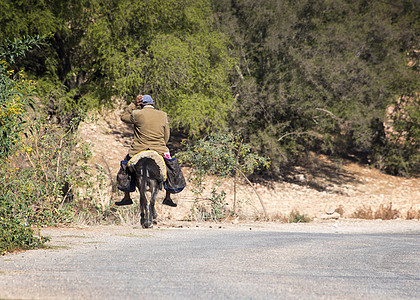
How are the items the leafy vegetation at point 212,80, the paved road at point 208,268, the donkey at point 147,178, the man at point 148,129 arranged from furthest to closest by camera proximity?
the leafy vegetation at point 212,80 → the man at point 148,129 → the donkey at point 147,178 → the paved road at point 208,268

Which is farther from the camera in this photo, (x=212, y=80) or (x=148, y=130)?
(x=212, y=80)

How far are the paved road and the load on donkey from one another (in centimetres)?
138

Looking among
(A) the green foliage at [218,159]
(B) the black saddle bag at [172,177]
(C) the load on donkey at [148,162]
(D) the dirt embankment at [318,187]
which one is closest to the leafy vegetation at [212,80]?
(A) the green foliage at [218,159]

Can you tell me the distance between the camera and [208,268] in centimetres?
650

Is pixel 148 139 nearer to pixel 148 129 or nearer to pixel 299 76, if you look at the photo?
pixel 148 129

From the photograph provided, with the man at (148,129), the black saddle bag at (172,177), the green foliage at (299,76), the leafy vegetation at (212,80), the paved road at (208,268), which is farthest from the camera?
the green foliage at (299,76)

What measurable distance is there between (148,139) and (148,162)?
1.56 feet

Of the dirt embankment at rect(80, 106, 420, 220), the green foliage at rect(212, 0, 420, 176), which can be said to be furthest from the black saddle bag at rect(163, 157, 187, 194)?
the green foliage at rect(212, 0, 420, 176)

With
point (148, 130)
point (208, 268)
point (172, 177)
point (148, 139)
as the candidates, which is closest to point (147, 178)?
point (172, 177)

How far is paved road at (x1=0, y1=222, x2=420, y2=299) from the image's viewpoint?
5133 millimetres

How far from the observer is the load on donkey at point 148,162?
456 inches

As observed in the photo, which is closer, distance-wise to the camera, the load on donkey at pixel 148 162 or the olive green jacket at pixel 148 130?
the load on donkey at pixel 148 162

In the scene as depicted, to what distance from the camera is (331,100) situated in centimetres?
3073

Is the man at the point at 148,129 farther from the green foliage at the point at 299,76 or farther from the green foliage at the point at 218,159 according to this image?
the green foliage at the point at 299,76
